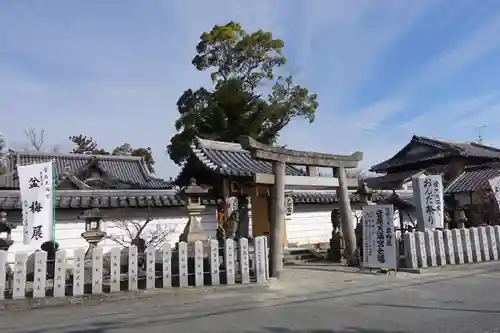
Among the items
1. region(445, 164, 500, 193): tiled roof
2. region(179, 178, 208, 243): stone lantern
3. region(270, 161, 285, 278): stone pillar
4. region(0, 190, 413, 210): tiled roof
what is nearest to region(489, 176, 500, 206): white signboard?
region(445, 164, 500, 193): tiled roof

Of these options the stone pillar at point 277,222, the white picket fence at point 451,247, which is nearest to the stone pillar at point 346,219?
the white picket fence at point 451,247

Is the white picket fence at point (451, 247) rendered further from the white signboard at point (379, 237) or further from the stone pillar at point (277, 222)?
the stone pillar at point (277, 222)

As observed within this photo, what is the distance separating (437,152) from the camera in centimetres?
3122

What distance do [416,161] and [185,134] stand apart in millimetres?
17234

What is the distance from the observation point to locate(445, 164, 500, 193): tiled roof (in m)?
22.0

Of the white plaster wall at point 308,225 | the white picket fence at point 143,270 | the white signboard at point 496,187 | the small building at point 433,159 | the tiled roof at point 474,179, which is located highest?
the small building at point 433,159

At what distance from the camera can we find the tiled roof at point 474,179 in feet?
72.1

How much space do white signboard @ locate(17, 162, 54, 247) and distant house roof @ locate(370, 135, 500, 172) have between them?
26.9m

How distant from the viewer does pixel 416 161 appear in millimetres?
32562

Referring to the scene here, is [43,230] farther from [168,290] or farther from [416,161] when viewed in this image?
[416,161]

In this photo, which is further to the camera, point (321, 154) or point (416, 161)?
point (416, 161)

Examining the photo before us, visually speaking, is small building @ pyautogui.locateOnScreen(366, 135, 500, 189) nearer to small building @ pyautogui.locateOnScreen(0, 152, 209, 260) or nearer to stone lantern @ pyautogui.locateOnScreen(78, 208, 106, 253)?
small building @ pyautogui.locateOnScreen(0, 152, 209, 260)

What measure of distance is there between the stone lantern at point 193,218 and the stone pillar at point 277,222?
6.02ft

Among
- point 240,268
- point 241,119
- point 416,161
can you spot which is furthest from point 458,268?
point 416,161
